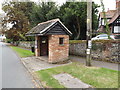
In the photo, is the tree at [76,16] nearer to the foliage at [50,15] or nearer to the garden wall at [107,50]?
the foliage at [50,15]

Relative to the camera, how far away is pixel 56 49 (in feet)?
26.1

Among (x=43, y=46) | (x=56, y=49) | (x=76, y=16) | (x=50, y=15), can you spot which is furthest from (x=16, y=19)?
(x=56, y=49)

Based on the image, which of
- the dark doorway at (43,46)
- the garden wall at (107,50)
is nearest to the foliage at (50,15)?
the dark doorway at (43,46)

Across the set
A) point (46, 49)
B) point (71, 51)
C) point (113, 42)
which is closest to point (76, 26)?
point (71, 51)

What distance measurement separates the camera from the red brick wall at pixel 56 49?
7750 millimetres

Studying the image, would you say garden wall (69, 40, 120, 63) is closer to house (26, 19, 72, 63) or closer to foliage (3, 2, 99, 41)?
house (26, 19, 72, 63)

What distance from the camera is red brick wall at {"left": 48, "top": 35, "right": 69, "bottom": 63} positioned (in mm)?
7750

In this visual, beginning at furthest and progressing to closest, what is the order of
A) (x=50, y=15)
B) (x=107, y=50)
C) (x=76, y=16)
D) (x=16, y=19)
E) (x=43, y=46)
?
(x=16, y=19) → (x=50, y=15) → (x=76, y=16) → (x=43, y=46) → (x=107, y=50)

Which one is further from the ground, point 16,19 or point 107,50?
point 16,19

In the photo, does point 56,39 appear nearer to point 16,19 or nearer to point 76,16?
point 76,16

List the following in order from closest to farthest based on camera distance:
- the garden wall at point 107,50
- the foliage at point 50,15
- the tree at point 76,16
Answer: the garden wall at point 107,50 → the tree at point 76,16 → the foliage at point 50,15

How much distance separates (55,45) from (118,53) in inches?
202

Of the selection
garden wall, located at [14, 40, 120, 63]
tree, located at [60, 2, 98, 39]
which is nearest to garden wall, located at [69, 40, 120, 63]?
garden wall, located at [14, 40, 120, 63]

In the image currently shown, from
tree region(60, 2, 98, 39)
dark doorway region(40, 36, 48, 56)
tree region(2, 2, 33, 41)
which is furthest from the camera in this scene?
tree region(2, 2, 33, 41)
